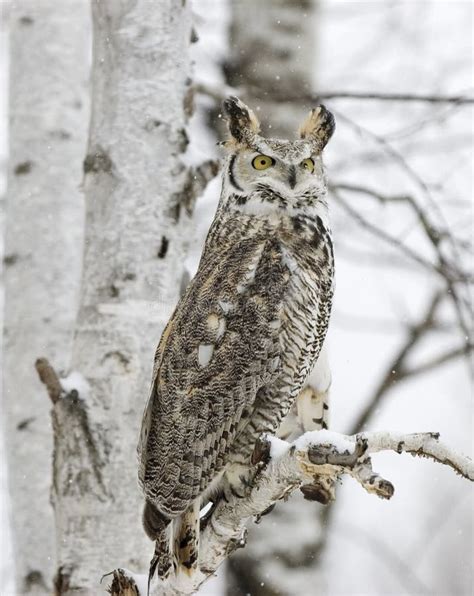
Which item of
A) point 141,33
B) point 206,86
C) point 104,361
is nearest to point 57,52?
point 206,86

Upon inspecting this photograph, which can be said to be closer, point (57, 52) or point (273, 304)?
point (273, 304)

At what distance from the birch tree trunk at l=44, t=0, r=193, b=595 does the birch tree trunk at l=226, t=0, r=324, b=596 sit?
141 centimetres

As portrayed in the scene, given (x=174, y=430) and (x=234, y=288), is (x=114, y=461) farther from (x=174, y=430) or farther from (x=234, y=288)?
→ (x=234, y=288)

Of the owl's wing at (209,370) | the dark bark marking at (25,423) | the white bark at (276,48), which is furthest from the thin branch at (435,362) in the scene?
the owl's wing at (209,370)

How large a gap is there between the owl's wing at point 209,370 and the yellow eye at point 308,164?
29cm

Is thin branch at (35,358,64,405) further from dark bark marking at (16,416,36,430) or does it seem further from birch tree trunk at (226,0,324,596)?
birch tree trunk at (226,0,324,596)

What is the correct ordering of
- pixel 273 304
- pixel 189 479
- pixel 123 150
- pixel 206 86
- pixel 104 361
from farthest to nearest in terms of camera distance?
pixel 206 86 < pixel 123 150 < pixel 104 361 < pixel 273 304 < pixel 189 479

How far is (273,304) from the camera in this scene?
2.16 metres

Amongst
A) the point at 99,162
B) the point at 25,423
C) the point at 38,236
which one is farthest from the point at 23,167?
the point at 99,162

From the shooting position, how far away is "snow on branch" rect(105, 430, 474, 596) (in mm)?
1448

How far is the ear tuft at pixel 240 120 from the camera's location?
2.40 meters

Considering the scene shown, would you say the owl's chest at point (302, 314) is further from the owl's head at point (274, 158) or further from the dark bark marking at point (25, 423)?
the dark bark marking at point (25, 423)

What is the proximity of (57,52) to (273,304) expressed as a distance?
6.16 feet

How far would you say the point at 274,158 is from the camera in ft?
7.73
